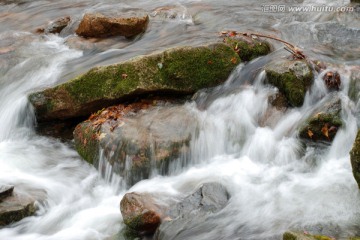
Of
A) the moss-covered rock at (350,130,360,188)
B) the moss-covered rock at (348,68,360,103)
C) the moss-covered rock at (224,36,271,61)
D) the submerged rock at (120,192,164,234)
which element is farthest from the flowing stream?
the moss-covered rock at (350,130,360,188)

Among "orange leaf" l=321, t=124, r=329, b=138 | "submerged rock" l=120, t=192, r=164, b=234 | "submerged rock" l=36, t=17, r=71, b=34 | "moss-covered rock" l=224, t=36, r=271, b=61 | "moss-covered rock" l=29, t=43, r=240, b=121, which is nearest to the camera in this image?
"submerged rock" l=120, t=192, r=164, b=234

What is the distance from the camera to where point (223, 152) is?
6.82m

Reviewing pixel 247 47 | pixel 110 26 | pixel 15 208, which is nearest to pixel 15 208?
pixel 15 208

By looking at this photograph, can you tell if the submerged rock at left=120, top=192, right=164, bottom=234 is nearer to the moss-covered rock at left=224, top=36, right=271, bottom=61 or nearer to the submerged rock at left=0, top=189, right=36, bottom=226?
the submerged rock at left=0, top=189, right=36, bottom=226

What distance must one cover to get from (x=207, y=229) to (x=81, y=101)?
11.1 feet

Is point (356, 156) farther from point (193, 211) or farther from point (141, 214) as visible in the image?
point (141, 214)

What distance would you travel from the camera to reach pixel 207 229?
5.21 m

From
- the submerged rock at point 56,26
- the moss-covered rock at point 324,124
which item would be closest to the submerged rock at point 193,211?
the moss-covered rock at point 324,124

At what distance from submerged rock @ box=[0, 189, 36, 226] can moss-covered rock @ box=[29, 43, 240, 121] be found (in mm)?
2012

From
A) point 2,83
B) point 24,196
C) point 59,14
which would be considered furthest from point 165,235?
point 59,14

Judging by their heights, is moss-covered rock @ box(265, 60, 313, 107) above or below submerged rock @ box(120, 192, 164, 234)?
above

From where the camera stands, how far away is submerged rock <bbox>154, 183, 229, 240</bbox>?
5.16 m

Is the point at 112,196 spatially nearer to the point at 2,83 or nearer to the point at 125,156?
the point at 125,156

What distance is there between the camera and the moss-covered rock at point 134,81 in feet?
24.2
